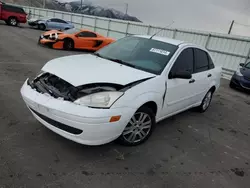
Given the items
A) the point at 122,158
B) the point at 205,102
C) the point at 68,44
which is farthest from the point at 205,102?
the point at 68,44

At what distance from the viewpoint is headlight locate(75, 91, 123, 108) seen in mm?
2885

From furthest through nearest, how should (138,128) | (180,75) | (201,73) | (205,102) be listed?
(205,102), (201,73), (180,75), (138,128)

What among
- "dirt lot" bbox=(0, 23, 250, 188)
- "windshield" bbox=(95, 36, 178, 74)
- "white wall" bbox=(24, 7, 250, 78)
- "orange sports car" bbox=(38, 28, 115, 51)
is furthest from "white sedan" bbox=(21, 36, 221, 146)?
"white wall" bbox=(24, 7, 250, 78)

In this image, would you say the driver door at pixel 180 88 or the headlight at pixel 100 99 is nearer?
the headlight at pixel 100 99

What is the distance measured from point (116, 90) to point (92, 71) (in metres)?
0.52

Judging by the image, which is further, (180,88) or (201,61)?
(201,61)

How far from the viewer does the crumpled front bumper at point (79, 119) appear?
2822mm

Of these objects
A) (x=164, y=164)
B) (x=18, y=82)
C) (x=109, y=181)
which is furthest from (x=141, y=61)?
(x=18, y=82)

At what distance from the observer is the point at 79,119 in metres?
2.81

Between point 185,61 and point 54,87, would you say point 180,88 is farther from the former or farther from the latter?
point 54,87

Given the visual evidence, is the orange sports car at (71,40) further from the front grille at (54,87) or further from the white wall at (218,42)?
the front grille at (54,87)

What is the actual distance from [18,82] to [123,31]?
14.7 meters

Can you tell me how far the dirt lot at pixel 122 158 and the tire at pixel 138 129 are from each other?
0.12 metres

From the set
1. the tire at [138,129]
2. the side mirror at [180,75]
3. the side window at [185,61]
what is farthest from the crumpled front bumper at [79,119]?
the side window at [185,61]
